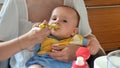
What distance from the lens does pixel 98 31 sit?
8.20 ft

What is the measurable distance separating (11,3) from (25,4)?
83mm

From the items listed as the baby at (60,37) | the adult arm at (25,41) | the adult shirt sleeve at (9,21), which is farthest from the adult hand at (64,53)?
the adult shirt sleeve at (9,21)

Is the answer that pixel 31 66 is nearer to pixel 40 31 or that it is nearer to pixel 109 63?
pixel 40 31

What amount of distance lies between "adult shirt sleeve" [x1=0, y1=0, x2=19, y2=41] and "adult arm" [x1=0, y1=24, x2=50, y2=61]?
Answer: 144mm

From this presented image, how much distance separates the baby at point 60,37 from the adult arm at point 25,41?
115 millimetres

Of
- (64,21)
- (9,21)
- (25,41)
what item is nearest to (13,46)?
(25,41)

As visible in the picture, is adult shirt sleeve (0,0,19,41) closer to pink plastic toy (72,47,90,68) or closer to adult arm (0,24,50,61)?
adult arm (0,24,50,61)

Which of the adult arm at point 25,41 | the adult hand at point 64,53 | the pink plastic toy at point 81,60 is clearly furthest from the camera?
the adult hand at point 64,53

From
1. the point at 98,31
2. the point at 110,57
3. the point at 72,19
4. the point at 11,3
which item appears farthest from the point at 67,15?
the point at 98,31

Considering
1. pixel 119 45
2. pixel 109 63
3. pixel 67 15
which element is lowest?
pixel 119 45

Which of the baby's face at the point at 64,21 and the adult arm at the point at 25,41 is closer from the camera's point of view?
the adult arm at the point at 25,41

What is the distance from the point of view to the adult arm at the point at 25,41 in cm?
101

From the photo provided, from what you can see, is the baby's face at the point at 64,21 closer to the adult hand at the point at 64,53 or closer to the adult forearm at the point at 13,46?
the adult hand at the point at 64,53

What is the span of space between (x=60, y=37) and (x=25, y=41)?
10.0 inches
